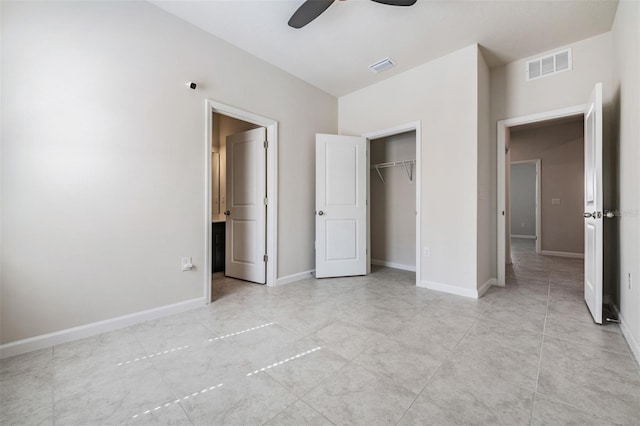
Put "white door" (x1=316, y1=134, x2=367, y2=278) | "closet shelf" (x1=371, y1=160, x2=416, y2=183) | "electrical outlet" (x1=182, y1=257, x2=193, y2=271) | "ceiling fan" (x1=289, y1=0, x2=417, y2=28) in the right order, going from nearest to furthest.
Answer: "ceiling fan" (x1=289, y1=0, x2=417, y2=28), "electrical outlet" (x1=182, y1=257, x2=193, y2=271), "white door" (x1=316, y1=134, x2=367, y2=278), "closet shelf" (x1=371, y1=160, x2=416, y2=183)

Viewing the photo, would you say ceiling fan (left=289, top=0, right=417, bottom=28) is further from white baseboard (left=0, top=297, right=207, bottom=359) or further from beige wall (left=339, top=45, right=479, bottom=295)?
white baseboard (left=0, top=297, right=207, bottom=359)

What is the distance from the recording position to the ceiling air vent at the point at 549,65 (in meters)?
2.99

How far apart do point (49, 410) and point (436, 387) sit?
1.97 m

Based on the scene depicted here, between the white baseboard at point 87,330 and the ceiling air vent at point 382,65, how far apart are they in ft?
11.4

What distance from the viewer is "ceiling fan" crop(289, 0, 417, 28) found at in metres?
2.00

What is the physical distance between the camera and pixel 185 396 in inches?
54.8

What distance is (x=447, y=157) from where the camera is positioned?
10.4ft

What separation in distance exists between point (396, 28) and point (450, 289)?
2.92 metres

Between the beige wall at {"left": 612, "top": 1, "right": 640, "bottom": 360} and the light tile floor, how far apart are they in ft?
0.90

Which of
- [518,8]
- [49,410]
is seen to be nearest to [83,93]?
[49,410]

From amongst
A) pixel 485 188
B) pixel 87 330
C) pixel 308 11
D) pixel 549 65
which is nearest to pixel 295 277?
pixel 87 330

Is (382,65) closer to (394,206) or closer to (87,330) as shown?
(394,206)

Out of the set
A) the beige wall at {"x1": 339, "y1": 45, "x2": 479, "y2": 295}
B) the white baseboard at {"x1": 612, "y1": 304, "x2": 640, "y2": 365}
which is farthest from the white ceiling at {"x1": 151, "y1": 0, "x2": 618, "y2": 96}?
the white baseboard at {"x1": 612, "y1": 304, "x2": 640, "y2": 365}

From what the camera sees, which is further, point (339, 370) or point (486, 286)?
point (486, 286)
